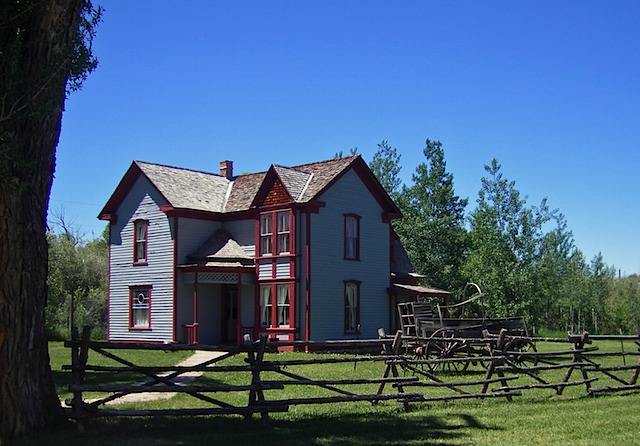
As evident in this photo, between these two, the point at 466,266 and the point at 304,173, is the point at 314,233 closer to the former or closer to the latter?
the point at 304,173

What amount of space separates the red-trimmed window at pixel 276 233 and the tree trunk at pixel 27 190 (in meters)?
19.0

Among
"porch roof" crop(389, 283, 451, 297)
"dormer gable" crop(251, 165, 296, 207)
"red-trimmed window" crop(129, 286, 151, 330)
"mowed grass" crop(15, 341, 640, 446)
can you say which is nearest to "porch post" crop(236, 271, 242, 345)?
"dormer gable" crop(251, 165, 296, 207)

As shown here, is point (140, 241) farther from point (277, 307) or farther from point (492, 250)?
point (492, 250)

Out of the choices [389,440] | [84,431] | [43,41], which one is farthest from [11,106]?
[389,440]

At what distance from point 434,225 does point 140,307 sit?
27.6 meters

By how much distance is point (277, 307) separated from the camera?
98.7 feet

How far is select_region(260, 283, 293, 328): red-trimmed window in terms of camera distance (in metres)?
29.8

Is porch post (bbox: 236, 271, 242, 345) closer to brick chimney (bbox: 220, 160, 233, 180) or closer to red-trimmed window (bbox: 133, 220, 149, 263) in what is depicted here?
red-trimmed window (bbox: 133, 220, 149, 263)

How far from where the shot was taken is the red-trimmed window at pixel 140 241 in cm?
3294

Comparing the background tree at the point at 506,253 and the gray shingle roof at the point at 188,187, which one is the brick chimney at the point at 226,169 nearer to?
the gray shingle roof at the point at 188,187

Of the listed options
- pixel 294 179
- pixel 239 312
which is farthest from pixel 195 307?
pixel 294 179

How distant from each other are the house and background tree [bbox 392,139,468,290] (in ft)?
66.6

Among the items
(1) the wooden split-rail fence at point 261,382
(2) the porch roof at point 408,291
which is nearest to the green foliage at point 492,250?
(2) the porch roof at point 408,291

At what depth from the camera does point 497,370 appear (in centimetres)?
1476
